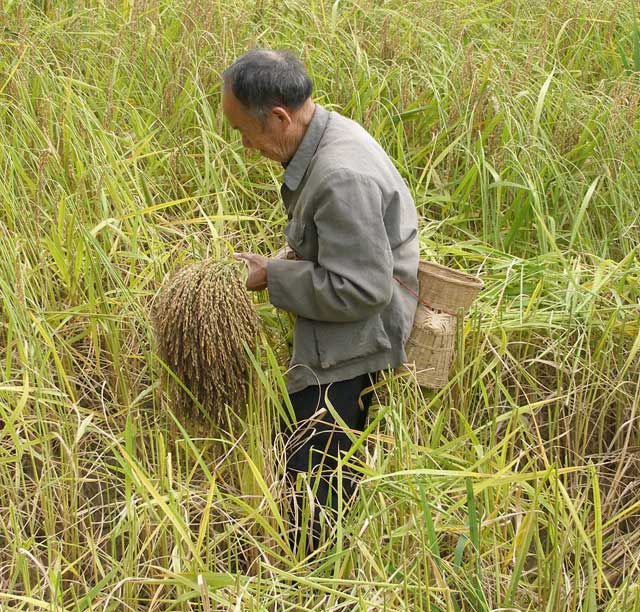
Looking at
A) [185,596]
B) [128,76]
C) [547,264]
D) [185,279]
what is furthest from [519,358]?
[128,76]

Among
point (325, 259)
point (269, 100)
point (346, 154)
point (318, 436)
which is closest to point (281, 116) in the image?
point (269, 100)

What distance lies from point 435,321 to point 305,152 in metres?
0.61

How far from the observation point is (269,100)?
259cm

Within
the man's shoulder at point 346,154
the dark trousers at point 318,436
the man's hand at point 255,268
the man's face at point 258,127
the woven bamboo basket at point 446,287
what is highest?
the man's face at point 258,127

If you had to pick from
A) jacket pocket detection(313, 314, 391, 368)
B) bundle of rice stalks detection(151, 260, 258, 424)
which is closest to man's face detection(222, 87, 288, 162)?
bundle of rice stalks detection(151, 260, 258, 424)

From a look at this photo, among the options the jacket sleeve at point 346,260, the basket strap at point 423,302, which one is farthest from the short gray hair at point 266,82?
the basket strap at point 423,302

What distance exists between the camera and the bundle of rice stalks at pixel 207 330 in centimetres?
258

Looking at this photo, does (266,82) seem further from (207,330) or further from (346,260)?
(207,330)

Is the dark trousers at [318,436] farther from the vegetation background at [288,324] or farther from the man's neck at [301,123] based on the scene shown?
the man's neck at [301,123]

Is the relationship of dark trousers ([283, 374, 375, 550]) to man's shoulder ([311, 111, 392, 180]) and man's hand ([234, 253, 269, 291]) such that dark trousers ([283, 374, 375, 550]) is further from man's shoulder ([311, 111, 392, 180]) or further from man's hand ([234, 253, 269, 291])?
man's shoulder ([311, 111, 392, 180])

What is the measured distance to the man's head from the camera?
101 inches

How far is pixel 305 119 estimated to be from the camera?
268cm

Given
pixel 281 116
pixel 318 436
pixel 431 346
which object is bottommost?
pixel 318 436

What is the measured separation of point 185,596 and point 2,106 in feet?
6.23
